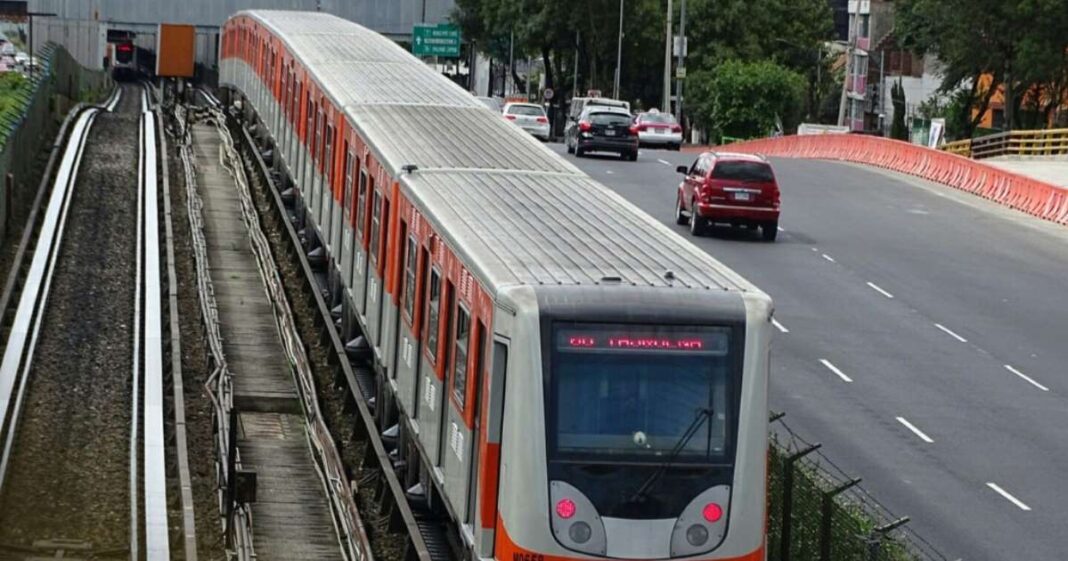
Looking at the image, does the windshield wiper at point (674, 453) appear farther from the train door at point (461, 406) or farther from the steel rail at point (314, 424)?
the steel rail at point (314, 424)

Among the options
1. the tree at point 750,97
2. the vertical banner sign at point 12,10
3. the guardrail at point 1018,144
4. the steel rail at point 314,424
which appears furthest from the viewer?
the vertical banner sign at point 12,10

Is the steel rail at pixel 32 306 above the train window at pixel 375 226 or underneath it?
underneath

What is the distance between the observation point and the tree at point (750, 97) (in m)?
92.7

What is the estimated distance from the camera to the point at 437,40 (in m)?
92.6

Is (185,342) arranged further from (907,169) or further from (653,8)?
(653,8)

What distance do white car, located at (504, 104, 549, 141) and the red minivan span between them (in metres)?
26.0

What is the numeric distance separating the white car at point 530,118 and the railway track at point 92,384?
2666 cm

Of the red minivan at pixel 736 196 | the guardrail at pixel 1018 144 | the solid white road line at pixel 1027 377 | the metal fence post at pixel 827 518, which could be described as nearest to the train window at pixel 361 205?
the metal fence post at pixel 827 518

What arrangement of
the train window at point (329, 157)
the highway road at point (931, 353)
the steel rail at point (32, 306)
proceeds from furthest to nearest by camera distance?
the train window at point (329, 157) < the steel rail at point (32, 306) < the highway road at point (931, 353)

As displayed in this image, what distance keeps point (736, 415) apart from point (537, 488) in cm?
138

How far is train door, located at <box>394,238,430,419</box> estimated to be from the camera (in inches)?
685

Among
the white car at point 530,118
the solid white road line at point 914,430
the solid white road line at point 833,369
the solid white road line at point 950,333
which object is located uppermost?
the white car at point 530,118

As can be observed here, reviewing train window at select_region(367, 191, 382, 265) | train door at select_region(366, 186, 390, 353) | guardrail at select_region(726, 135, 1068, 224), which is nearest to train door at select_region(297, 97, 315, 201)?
train window at select_region(367, 191, 382, 265)

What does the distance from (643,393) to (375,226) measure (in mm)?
8755
